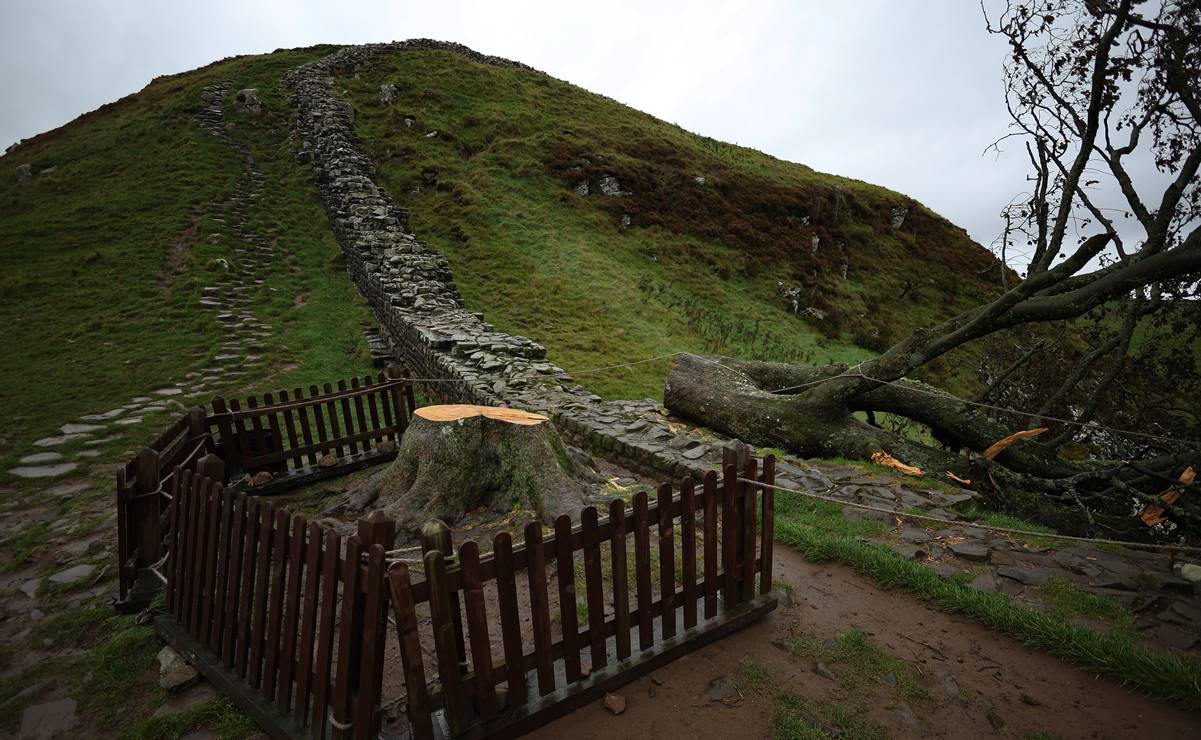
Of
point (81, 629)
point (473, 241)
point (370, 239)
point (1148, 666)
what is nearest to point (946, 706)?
point (1148, 666)

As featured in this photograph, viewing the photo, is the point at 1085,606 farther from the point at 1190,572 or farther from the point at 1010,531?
the point at 1190,572

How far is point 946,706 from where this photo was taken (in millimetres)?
3312

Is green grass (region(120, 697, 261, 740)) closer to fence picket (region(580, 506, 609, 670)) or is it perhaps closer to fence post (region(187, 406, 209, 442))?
fence picket (region(580, 506, 609, 670))

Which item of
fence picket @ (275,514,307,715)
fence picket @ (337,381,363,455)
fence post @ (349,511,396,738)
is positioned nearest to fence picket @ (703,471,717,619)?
fence post @ (349,511,396,738)

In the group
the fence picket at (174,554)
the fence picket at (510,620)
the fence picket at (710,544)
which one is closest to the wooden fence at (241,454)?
the fence picket at (174,554)

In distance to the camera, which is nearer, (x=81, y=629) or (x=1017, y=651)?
(x=1017, y=651)

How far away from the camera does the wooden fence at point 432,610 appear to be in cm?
269

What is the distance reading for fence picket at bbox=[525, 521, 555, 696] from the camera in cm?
300

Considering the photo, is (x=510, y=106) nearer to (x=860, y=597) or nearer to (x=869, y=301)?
(x=869, y=301)

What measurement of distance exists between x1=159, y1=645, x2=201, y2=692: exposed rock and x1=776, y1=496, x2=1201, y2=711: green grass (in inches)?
193

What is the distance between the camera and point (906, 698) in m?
3.37

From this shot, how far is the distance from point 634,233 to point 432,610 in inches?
887

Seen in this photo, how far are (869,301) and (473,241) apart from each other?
57.0 ft

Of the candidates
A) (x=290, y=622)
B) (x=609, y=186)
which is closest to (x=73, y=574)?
(x=290, y=622)
